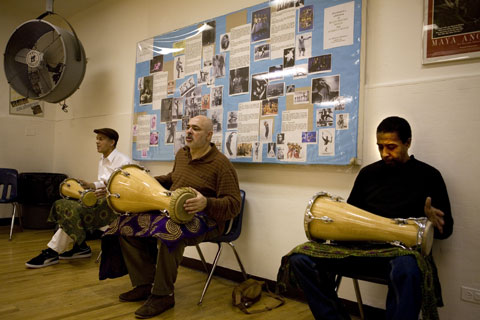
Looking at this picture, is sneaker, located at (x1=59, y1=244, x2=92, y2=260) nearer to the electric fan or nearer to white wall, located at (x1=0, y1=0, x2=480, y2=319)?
white wall, located at (x1=0, y1=0, x2=480, y2=319)

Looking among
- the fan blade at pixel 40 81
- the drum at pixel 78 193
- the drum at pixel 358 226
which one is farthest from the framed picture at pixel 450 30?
the fan blade at pixel 40 81

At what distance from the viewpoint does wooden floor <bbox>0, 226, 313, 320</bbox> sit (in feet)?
7.34

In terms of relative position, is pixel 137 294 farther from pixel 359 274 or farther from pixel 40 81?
pixel 40 81

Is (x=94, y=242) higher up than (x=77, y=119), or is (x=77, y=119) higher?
(x=77, y=119)

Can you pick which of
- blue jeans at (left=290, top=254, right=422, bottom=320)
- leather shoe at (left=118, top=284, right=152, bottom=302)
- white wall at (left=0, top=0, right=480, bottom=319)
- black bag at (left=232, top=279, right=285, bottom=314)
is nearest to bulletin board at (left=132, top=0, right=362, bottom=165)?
white wall at (left=0, top=0, right=480, bottom=319)

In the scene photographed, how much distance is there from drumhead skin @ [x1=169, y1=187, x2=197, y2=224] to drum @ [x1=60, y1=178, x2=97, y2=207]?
121 centimetres

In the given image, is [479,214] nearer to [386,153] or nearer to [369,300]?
[386,153]

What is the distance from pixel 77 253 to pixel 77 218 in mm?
532

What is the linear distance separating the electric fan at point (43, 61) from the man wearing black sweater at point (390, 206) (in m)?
3.26

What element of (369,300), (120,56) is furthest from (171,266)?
(120,56)

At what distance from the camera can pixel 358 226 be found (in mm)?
1798

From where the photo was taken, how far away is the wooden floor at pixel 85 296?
2.24 m

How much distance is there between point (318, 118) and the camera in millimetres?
2484

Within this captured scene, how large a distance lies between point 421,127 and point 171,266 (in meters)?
1.67
